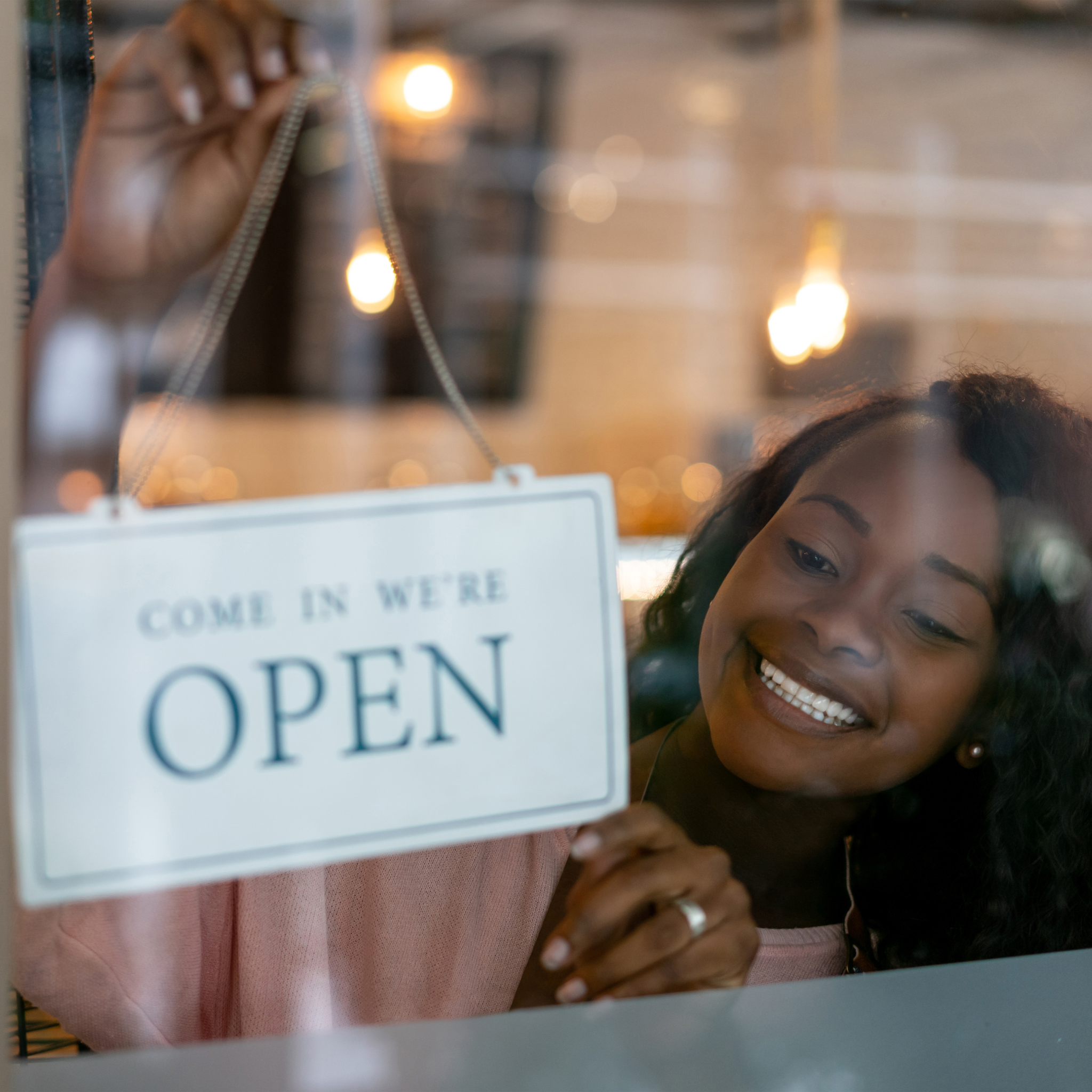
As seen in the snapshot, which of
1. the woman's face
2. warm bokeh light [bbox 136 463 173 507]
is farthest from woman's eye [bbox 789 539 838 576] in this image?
warm bokeh light [bbox 136 463 173 507]

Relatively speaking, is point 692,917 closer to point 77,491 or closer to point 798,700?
point 798,700

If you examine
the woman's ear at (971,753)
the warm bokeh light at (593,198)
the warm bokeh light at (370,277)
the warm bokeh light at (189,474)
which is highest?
the warm bokeh light at (593,198)

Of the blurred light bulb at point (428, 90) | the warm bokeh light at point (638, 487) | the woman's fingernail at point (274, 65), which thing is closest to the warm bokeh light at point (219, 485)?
the woman's fingernail at point (274, 65)

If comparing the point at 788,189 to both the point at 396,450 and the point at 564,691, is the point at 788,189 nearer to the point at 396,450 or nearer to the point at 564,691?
the point at 396,450

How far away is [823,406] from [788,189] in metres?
2.79

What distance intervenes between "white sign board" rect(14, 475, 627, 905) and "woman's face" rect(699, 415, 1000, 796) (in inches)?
3.1

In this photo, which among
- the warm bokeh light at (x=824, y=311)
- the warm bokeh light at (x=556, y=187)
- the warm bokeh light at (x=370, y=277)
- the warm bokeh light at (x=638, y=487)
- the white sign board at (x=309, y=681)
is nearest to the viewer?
the white sign board at (x=309, y=681)

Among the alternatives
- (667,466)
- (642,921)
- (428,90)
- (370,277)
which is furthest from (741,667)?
(428,90)

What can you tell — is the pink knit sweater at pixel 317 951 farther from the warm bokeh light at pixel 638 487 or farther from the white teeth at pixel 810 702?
the warm bokeh light at pixel 638 487

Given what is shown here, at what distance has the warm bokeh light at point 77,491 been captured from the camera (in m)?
0.44

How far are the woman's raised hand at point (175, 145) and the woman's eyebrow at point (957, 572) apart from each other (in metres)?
0.41

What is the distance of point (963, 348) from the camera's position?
2.03ft

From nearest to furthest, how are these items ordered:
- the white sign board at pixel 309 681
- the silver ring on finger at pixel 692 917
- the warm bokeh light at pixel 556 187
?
1. the white sign board at pixel 309 681
2. the silver ring on finger at pixel 692 917
3. the warm bokeh light at pixel 556 187

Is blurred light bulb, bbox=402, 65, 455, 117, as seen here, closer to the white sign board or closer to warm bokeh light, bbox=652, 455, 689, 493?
warm bokeh light, bbox=652, 455, 689, 493
